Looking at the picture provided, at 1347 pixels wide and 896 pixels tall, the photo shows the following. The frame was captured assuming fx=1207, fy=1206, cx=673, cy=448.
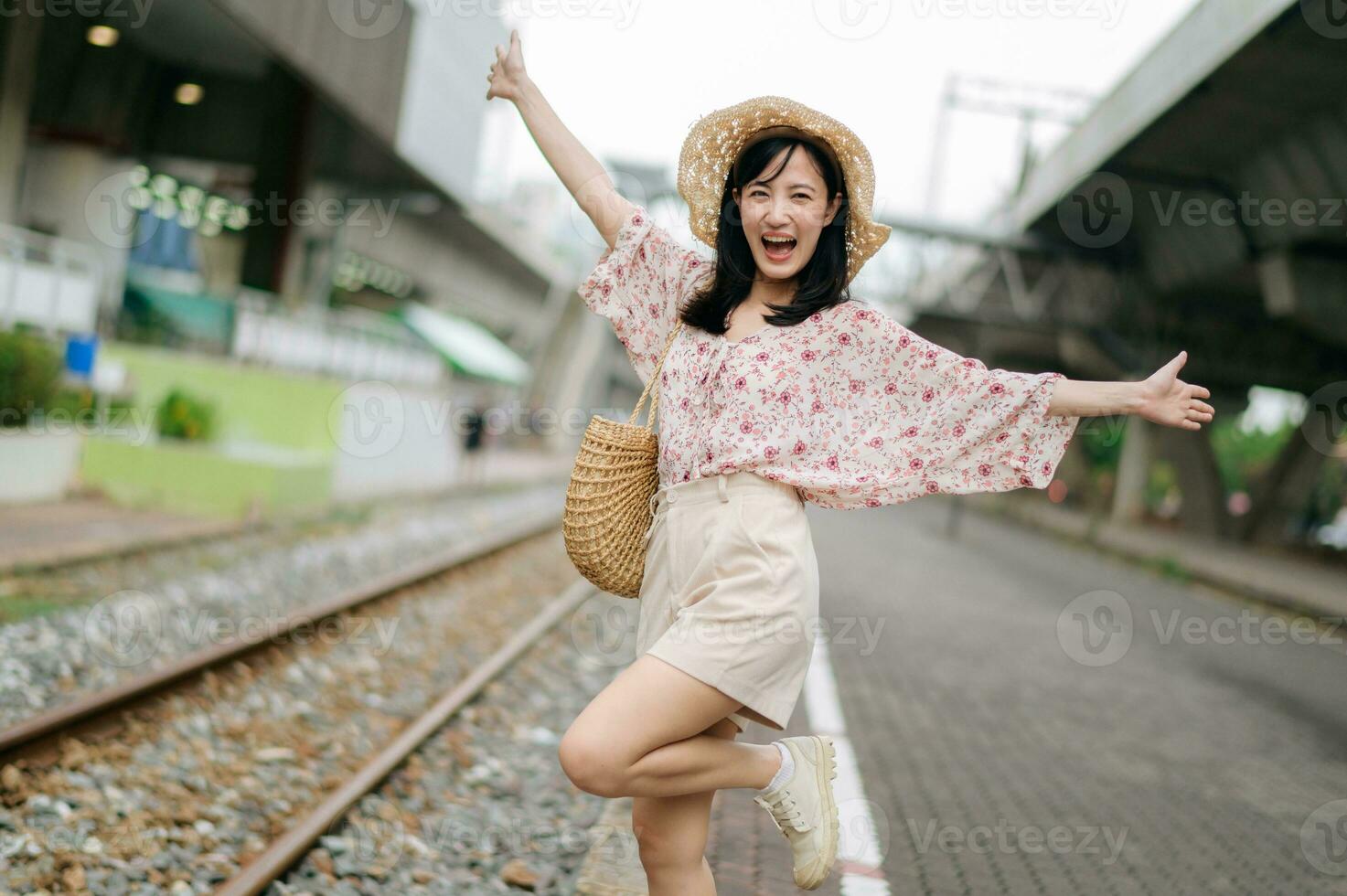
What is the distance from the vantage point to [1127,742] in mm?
7480

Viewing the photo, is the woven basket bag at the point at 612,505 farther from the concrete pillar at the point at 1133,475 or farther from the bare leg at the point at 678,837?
the concrete pillar at the point at 1133,475

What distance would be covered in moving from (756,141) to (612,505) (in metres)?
0.93

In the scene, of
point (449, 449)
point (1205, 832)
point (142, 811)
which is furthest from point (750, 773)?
point (449, 449)

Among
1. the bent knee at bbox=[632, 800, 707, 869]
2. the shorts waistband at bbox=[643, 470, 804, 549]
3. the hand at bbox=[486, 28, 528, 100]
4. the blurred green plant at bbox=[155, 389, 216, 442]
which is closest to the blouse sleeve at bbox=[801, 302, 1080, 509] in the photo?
the shorts waistband at bbox=[643, 470, 804, 549]

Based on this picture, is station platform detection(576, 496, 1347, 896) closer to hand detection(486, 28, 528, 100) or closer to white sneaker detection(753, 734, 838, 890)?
white sneaker detection(753, 734, 838, 890)

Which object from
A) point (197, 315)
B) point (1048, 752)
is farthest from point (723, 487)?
point (197, 315)

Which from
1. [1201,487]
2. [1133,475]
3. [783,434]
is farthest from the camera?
[1133,475]

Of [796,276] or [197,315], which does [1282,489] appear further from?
[796,276]

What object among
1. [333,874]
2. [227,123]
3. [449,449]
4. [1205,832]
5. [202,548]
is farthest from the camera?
[449,449]

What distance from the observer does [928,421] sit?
2840mm

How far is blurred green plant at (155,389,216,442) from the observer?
14508mm

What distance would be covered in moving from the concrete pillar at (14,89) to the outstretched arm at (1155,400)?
1865 centimetres

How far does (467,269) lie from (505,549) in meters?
28.1

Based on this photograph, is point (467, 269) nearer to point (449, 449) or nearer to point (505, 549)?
point (449, 449)
